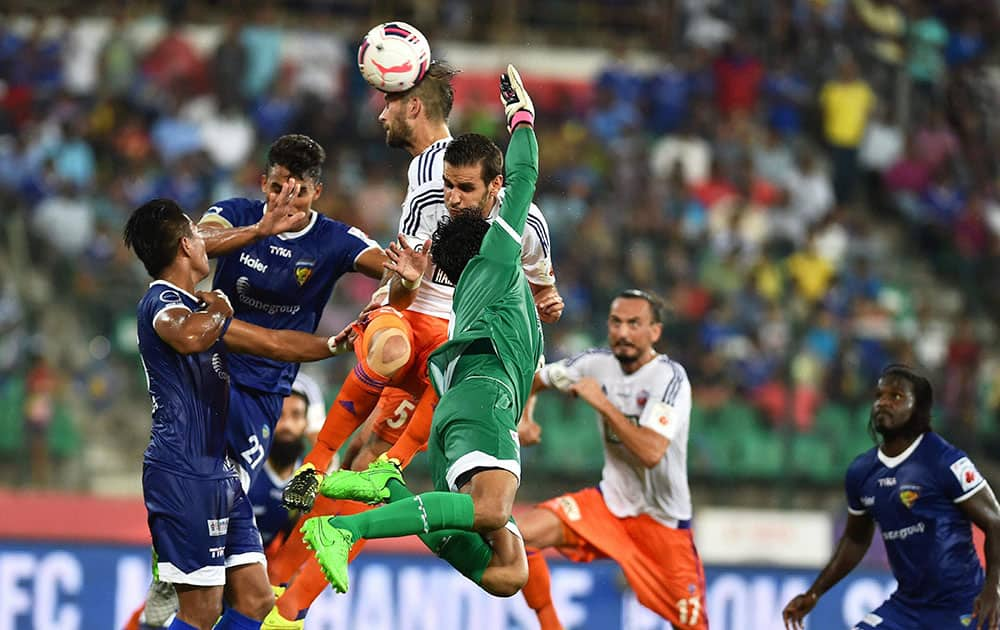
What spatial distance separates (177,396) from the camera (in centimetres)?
728

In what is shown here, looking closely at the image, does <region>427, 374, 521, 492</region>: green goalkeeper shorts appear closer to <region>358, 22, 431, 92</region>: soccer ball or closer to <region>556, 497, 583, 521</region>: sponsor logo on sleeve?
<region>358, 22, 431, 92</region>: soccer ball

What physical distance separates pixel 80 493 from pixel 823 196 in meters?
9.59

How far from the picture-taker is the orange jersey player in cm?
766

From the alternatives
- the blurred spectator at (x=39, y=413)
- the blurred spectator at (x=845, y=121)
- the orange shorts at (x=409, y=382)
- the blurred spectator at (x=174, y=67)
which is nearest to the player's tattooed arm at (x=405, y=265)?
the orange shorts at (x=409, y=382)

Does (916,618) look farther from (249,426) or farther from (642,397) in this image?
(249,426)

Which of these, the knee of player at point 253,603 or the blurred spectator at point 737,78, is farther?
the blurred spectator at point 737,78

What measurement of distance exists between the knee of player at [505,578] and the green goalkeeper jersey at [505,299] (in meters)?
0.75

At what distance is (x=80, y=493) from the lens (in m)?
13.1

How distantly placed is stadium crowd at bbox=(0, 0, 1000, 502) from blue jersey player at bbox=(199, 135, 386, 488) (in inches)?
215

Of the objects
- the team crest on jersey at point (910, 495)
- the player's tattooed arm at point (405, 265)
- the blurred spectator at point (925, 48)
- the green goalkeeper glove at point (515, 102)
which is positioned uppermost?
the blurred spectator at point (925, 48)

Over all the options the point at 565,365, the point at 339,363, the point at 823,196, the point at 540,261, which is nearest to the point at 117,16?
the point at 339,363

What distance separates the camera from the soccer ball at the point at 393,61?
27.0ft

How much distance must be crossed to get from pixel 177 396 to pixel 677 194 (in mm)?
10876

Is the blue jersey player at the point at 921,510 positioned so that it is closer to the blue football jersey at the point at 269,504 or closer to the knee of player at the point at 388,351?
the knee of player at the point at 388,351
